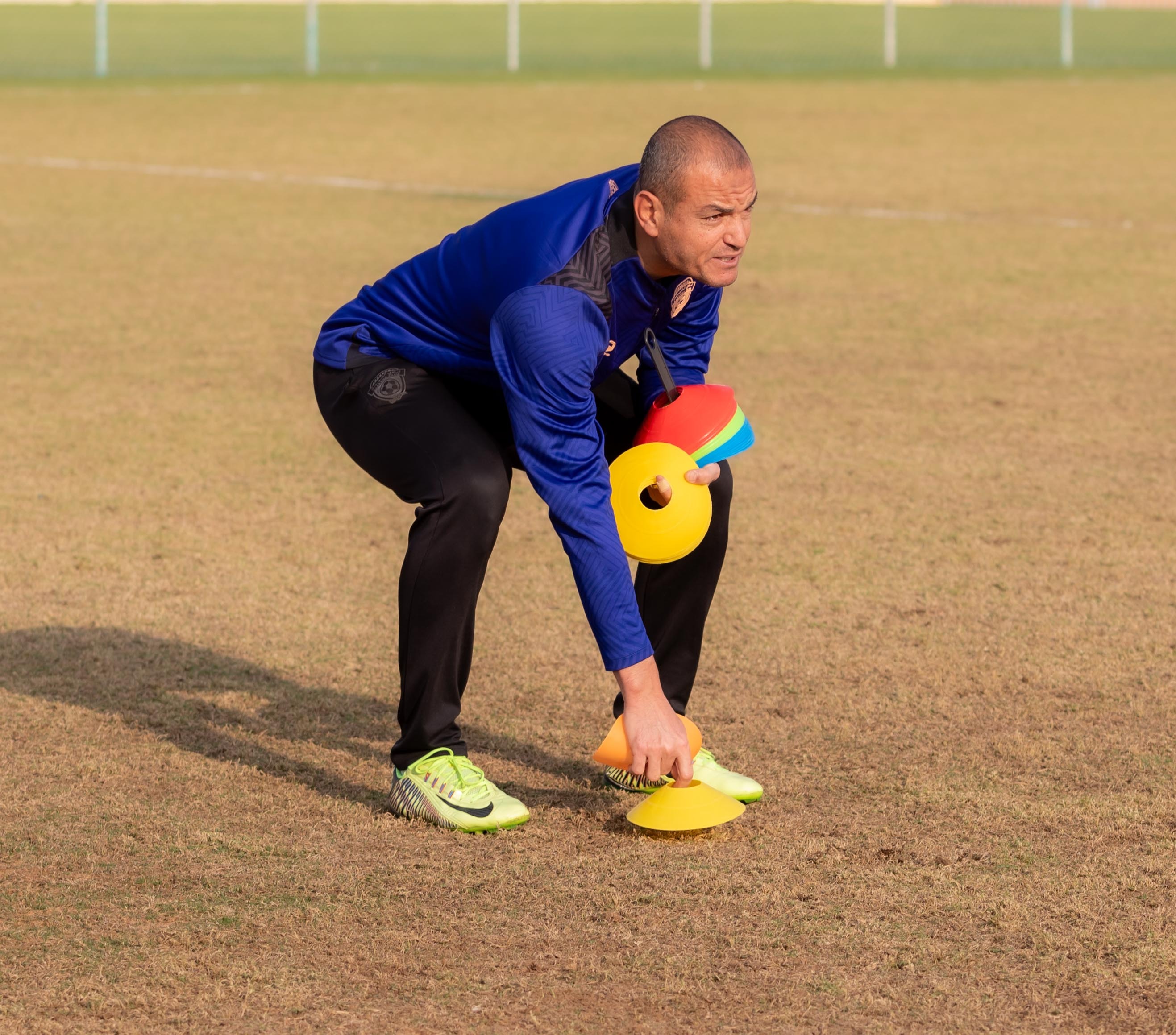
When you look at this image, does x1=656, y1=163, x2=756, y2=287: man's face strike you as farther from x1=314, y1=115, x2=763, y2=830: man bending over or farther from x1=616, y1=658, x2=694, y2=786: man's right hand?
x1=616, y1=658, x2=694, y2=786: man's right hand

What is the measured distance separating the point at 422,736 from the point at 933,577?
2437 millimetres

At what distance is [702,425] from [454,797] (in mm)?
981

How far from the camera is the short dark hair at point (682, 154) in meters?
3.59

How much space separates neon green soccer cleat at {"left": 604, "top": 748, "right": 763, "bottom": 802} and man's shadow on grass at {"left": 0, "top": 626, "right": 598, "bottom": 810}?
9cm

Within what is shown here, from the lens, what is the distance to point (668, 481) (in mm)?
3998

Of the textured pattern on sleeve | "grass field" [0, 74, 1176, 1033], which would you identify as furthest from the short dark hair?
"grass field" [0, 74, 1176, 1033]

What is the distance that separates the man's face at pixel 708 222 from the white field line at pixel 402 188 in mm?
10904

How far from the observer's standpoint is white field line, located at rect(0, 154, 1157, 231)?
14414 millimetres

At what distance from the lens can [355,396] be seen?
418 cm

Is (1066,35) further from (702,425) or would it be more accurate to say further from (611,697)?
(702,425)

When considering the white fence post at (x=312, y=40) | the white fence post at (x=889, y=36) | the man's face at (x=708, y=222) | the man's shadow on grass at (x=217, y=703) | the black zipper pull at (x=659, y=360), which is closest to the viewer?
the man's face at (x=708, y=222)

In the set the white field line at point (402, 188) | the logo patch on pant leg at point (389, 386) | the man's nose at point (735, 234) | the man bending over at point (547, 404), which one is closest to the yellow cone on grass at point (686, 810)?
the man bending over at point (547, 404)

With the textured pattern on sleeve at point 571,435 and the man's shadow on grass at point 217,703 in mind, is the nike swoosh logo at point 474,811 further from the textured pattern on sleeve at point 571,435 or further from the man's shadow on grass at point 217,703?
the textured pattern on sleeve at point 571,435

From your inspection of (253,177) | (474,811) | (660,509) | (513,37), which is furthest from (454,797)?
(513,37)
